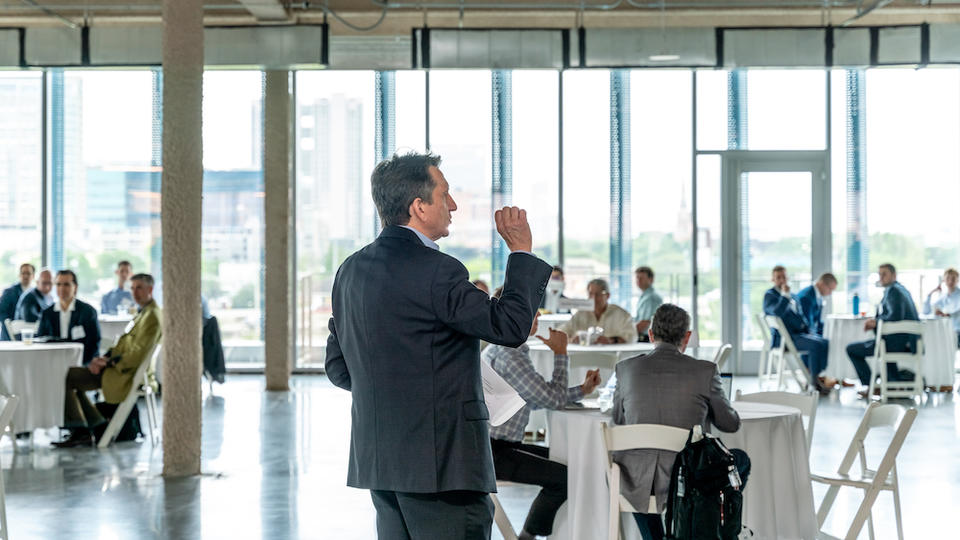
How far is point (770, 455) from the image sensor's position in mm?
4973

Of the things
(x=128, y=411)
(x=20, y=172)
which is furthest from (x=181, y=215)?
(x=20, y=172)

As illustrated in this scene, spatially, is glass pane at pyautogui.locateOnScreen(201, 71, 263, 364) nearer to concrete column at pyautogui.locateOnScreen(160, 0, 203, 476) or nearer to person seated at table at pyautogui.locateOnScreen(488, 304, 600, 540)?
concrete column at pyautogui.locateOnScreen(160, 0, 203, 476)

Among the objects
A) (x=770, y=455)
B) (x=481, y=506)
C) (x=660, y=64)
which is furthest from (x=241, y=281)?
(x=481, y=506)

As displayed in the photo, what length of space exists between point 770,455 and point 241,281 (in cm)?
981

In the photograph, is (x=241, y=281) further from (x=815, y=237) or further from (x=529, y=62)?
(x=815, y=237)

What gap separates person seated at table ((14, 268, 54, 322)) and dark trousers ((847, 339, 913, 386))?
793 centimetres

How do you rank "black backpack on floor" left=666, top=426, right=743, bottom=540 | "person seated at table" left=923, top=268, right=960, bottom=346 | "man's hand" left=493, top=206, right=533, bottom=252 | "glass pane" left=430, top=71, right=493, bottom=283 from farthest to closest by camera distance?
"glass pane" left=430, top=71, right=493, bottom=283 → "person seated at table" left=923, top=268, right=960, bottom=346 → "black backpack on floor" left=666, top=426, right=743, bottom=540 → "man's hand" left=493, top=206, right=533, bottom=252

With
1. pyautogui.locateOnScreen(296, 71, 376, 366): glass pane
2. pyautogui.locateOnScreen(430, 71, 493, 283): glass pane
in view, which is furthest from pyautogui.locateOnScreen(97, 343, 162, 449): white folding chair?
pyautogui.locateOnScreen(430, 71, 493, 283): glass pane

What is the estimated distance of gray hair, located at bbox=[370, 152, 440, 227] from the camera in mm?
2584

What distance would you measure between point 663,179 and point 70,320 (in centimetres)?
713

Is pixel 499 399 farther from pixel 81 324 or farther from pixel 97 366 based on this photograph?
pixel 81 324

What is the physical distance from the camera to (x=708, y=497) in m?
4.20

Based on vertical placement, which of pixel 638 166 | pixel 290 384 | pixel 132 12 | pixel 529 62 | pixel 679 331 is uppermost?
pixel 132 12

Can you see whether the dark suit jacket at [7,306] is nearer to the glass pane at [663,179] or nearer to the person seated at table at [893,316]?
the glass pane at [663,179]
